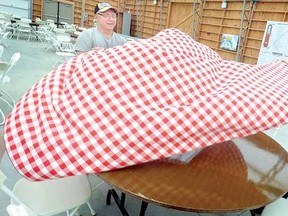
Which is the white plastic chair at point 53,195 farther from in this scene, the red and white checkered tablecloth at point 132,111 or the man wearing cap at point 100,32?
the man wearing cap at point 100,32

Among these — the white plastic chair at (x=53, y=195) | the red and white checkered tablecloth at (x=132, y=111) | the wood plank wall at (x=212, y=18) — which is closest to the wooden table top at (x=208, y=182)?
the red and white checkered tablecloth at (x=132, y=111)

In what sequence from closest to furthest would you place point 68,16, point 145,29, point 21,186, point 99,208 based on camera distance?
point 21,186 < point 99,208 < point 145,29 < point 68,16

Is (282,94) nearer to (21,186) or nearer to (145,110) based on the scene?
(145,110)

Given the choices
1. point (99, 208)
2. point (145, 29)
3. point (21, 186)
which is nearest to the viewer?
point (21, 186)

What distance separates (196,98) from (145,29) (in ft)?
43.3

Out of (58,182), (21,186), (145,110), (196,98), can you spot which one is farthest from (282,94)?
(21,186)

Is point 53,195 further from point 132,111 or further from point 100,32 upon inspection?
point 100,32

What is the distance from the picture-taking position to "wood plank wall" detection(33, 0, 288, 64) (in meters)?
8.00

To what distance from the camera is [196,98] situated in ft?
2.96

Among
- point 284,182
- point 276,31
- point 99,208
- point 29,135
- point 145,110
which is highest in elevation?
point 276,31

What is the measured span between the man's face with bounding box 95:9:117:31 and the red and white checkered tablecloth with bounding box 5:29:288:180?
4.84 feet

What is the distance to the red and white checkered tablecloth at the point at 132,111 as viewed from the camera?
32.8 inches

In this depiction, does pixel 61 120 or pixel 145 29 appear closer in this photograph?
pixel 61 120

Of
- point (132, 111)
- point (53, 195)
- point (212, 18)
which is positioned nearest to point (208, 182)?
point (132, 111)
